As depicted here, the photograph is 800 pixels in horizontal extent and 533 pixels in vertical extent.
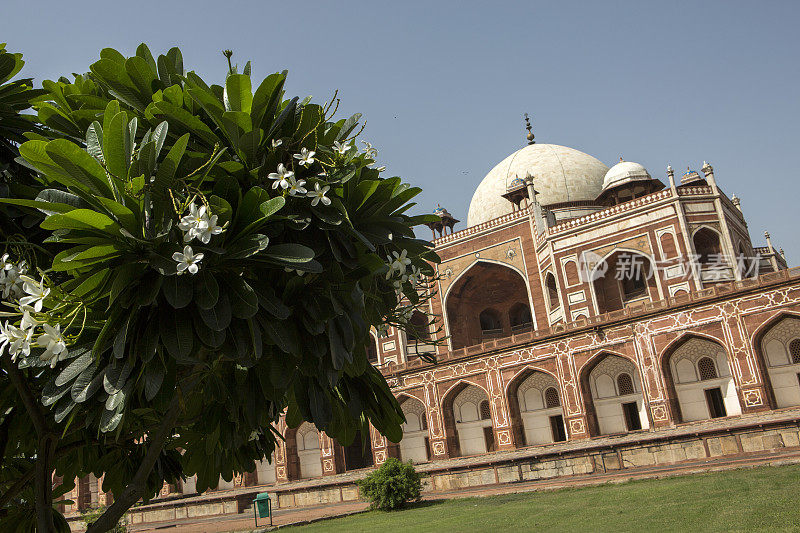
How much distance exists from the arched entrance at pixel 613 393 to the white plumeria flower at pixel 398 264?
803 inches

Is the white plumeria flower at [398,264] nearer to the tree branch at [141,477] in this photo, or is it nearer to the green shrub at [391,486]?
the tree branch at [141,477]

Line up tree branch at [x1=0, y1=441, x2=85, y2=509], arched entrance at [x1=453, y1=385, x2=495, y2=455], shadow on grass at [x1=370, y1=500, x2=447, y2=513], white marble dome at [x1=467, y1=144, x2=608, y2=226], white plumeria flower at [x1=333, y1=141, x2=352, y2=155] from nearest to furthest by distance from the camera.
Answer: white plumeria flower at [x1=333, y1=141, x2=352, y2=155] < tree branch at [x1=0, y1=441, x2=85, y2=509] < shadow on grass at [x1=370, y1=500, x2=447, y2=513] < arched entrance at [x1=453, y1=385, x2=495, y2=455] < white marble dome at [x1=467, y1=144, x2=608, y2=226]

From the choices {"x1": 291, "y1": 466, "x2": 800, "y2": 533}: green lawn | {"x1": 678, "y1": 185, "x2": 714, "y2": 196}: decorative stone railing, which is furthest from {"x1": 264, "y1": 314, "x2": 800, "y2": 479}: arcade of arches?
{"x1": 291, "y1": 466, "x2": 800, "y2": 533}: green lawn

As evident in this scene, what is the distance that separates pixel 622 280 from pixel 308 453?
15.7 meters

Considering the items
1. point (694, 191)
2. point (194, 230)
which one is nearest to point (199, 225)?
point (194, 230)

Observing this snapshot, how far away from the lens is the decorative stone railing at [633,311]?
19250mm

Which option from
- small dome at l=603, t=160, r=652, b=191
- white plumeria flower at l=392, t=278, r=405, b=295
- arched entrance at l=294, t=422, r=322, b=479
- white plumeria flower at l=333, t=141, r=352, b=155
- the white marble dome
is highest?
the white marble dome

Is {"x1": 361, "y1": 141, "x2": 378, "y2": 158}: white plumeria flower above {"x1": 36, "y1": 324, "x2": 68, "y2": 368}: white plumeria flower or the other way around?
above

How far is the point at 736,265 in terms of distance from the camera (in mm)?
23062

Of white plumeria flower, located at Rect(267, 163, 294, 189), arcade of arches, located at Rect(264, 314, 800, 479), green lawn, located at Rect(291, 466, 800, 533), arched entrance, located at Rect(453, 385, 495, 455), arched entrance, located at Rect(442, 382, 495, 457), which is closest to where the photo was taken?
white plumeria flower, located at Rect(267, 163, 294, 189)

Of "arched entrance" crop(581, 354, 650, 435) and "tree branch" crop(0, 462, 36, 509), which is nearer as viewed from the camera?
"tree branch" crop(0, 462, 36, 509)

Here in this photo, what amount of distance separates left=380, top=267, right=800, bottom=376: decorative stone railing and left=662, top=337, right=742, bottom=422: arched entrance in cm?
148

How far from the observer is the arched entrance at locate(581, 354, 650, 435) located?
2231cm

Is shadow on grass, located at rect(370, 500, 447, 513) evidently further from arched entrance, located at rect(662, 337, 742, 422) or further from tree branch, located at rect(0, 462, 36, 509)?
tree branch, located at rect(0, 462, 36, 509)
